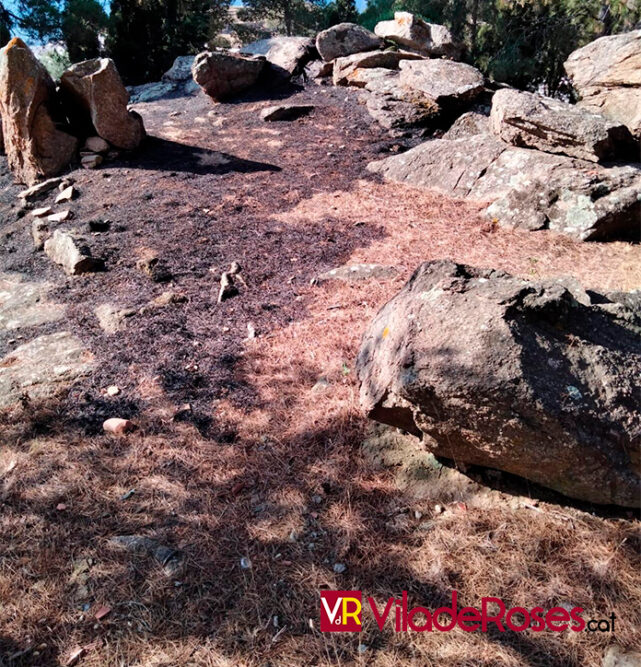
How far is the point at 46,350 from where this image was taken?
3.70 m

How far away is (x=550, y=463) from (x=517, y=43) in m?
13.0

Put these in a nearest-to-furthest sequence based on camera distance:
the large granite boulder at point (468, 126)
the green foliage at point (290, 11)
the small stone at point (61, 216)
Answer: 1. the small stone at point (61, 216)
2. the large granite boulder at point (468, 126)
3. the green foliage at point (290, 11)

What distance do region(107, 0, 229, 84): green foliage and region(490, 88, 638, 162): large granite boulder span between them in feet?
41.2

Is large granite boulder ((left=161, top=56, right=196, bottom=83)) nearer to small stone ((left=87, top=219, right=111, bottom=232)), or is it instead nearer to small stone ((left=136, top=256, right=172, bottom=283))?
small stone ((left=87, top=219, right=111, bottom=232))

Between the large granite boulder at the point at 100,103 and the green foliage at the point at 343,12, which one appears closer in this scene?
the large granite boulder at the point at 100,103

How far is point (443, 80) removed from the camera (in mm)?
8844

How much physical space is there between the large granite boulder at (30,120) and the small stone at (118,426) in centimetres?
627

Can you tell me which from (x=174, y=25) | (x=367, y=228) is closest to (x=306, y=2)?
(x=174, y=25)

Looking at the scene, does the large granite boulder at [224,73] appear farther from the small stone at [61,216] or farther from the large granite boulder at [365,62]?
the small stone at [61,216]

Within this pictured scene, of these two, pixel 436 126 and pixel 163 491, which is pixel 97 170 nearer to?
pixel 436 126

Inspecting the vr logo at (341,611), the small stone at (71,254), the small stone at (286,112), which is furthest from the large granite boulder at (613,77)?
the vr logo at (341,611)

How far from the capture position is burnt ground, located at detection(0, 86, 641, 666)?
71.1 inches

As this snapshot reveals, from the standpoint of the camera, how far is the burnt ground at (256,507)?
5.93 feet

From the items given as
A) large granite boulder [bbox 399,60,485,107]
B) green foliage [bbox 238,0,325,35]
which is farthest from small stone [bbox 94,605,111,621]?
green foliage [bbox 238,0,325,35]
